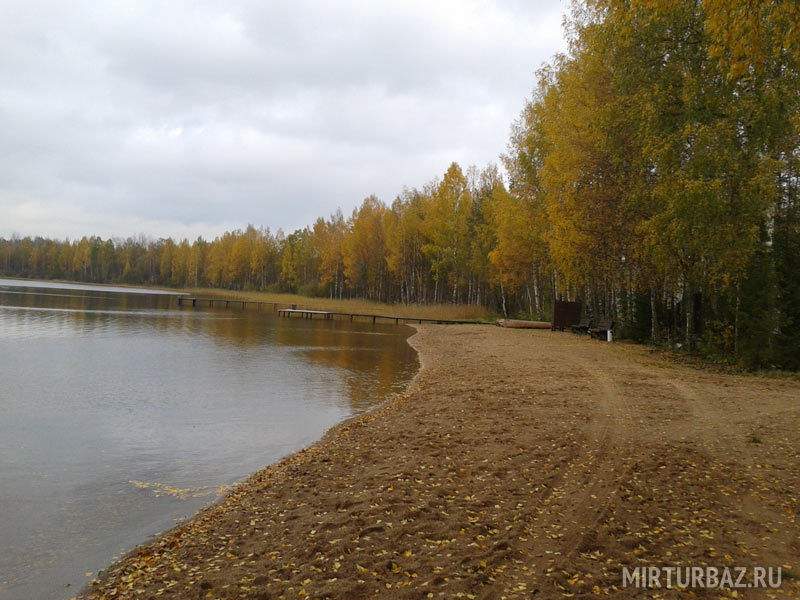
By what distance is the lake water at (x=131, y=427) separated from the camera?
18.4 ft

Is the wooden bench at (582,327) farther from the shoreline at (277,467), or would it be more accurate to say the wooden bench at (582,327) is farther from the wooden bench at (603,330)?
the shoreline at (277,467)

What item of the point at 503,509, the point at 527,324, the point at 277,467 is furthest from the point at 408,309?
the point at 503,509

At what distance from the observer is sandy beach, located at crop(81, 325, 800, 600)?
4.21 metres

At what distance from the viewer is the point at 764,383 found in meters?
12.4

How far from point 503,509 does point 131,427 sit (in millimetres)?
7782

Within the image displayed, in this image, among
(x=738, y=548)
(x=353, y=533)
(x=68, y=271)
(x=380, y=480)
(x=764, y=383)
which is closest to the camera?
(x=738, y=548)

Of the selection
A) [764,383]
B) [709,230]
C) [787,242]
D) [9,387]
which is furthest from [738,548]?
[9,387]

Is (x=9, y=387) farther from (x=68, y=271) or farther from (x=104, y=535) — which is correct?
(x=68, y=271)

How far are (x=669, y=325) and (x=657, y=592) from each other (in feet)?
67.3

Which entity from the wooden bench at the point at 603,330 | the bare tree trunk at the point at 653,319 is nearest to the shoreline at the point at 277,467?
the bare tree trunk at the point at 653,319

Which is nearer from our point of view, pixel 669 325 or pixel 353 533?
pixel 353 533

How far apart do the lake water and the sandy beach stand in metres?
0.76

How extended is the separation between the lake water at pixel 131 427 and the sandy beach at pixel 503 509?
0.76m

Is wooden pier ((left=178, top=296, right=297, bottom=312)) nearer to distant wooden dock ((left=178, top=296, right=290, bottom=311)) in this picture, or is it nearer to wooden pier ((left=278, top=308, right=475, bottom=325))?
distant wooden dock ((left=178, top=296, right=290, bottom=311))
